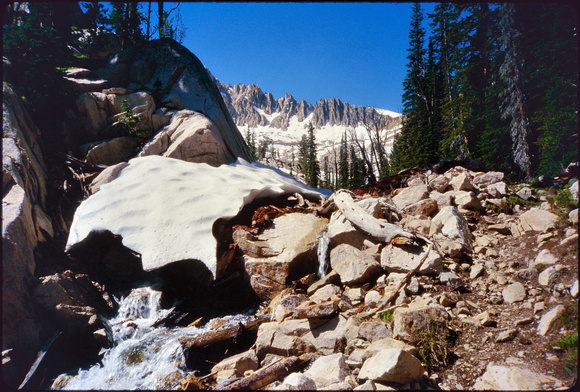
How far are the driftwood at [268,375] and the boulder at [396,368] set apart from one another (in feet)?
3.45

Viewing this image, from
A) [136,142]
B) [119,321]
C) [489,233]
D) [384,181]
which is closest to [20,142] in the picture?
[136,142]

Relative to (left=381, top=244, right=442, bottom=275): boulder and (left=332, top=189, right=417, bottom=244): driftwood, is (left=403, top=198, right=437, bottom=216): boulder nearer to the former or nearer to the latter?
(left=332, top=189, right=417, bottom=244): driftwood

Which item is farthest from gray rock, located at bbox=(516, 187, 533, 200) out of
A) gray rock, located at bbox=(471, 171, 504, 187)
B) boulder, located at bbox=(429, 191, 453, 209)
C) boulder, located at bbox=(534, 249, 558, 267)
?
boulder, located at bbox=(534, 249, 558, 267)

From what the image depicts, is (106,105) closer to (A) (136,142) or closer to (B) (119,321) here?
(A) (136,142)

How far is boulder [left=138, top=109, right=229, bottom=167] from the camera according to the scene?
1031 cm

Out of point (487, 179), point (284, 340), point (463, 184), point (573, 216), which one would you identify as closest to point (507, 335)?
point (573, 216)

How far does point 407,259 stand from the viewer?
17.0ft

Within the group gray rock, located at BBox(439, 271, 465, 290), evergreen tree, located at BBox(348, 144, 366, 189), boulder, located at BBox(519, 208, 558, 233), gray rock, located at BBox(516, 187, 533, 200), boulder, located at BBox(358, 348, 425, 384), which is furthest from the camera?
evergreen tree, located at BBox(348, 144, 366, 189)

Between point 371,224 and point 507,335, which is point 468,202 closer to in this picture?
point 371,224

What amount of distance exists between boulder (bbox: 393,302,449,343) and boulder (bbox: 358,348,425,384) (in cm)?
48

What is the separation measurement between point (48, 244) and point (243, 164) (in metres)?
6.56

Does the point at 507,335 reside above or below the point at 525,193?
below

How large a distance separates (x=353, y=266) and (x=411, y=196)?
3.78m

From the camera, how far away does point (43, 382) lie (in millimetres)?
4477
